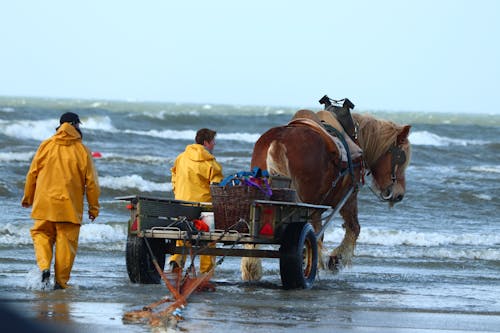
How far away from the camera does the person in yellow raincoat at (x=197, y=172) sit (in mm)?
7293

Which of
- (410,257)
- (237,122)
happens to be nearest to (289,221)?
(410,257)

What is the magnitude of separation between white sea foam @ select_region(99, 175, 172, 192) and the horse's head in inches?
379

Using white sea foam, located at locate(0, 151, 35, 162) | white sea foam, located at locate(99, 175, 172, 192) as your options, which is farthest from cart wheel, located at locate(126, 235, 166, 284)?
white sea foam, located at locate(0, 151, 35, 162)

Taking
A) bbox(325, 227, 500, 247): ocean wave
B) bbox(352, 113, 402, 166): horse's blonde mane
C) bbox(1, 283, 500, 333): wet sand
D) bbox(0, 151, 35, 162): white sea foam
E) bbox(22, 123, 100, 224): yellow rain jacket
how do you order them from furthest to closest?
bbox(0, 151, 35, 162): white sea foam
bbox(325, 227, 500, 247): ocean wave
bbox(352, 113, 402, 166): horse's blonde mane
bbox(22, 123, 100, 224): yellow rain jacket
bbox(1, 283, 500, 333): wet sand

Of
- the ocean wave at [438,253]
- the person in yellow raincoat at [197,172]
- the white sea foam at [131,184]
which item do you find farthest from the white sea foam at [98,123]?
the person in yellow raincoat at [197,172]

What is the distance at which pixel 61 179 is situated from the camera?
6.30 metres

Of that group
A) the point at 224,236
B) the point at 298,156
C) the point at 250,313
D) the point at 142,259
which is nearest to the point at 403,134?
the point at 298,156

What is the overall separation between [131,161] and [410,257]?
13.6 metres

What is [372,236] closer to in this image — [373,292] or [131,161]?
[373,292]

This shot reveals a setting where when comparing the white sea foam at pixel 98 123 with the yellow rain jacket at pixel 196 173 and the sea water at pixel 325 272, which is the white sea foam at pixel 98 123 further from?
the yellow rain jacket at pixel 196 173

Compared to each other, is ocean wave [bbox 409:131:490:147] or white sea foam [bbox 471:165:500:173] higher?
ocean wave [bbox 409:131:490:147]

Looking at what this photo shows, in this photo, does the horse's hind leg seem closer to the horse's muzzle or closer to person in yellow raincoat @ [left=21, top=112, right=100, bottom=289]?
person in yellow raincoat @ [left=21, top=112, right=100, bottom=289]

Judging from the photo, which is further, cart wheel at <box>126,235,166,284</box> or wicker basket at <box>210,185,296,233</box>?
cart wheel at <box>126,235,166,284</box>

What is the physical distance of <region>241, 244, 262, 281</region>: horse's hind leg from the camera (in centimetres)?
737
